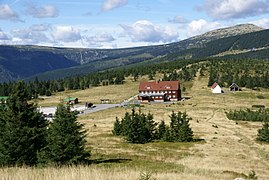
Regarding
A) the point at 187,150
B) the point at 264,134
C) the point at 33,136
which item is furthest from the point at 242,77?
the point at 33,136

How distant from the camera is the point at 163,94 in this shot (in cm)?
14100

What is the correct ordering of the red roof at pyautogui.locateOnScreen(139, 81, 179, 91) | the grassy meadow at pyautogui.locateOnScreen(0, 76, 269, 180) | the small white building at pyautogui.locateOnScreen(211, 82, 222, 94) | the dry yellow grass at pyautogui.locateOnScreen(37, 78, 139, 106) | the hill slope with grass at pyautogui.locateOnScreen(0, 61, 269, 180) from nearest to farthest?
the grassy meadow at pyautogui.locateOnScreen(0, 76, 269, 180) < the hill slope with grass at pyautogui.locateOnScreen(0, 61, 269, 180) < the red roof at pyautogui.locateOnScreen(139, 81, 179, 91) < the dry yellow grass at pyautogui.locateOnScreen(37, 78, 139, 106) < the small white building at pyautogui.locateOnScreen(211, 82, 222, 94)

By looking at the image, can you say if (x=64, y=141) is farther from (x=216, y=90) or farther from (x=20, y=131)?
(x=216, y=90)

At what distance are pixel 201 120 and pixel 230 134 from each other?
2208cm

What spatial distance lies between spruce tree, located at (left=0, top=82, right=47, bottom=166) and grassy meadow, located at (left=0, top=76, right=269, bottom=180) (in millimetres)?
5288

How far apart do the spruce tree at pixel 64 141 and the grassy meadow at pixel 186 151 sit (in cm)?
226

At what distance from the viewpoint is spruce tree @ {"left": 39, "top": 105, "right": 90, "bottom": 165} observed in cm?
2694

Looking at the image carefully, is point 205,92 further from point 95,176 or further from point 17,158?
point 95,176

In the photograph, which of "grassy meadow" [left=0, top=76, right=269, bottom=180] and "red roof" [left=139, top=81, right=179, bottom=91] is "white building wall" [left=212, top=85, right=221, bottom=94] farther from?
"red roof" [left=139, top=81, right=179, bottom=91]

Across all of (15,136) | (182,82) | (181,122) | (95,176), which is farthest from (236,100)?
(95,176)

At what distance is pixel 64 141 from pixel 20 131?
156 inches

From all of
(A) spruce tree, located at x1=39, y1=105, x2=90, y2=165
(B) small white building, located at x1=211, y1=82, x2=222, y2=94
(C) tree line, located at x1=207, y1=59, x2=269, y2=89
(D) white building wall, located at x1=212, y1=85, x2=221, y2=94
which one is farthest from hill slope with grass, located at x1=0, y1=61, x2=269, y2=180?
(C) tree line, located at x1=207, y1=59, x2=269, y2=89

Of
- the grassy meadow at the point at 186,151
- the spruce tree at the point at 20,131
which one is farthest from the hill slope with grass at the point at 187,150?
the spruce tree at the point at 20,131

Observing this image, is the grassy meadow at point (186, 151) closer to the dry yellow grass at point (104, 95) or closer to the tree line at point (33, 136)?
the dry yellow grass at point (104, 95)
